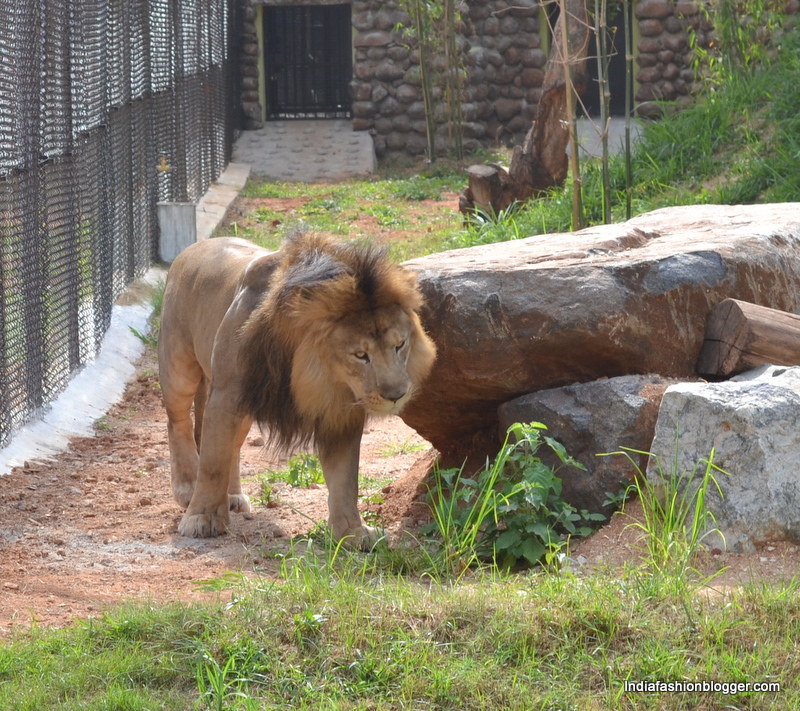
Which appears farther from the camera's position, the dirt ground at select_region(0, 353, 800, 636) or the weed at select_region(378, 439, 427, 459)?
the weed at select_region(378, 439, 427, 459)

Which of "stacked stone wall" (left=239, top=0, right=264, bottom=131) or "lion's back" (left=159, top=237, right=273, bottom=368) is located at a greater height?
"stacked stone wall" (left=239, top=0, right=264, bottom=131)

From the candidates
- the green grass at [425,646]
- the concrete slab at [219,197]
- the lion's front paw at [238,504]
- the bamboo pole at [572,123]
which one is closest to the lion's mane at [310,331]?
the green grass at [425,646]

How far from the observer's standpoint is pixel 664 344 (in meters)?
4.51

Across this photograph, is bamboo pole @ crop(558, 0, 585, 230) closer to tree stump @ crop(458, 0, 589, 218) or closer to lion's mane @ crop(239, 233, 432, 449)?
tree stump @ crop(458, 0, 589, 218)

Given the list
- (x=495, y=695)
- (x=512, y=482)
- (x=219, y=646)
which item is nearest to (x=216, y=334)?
(x=512, y=482)

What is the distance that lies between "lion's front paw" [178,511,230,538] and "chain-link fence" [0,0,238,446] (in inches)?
56.7

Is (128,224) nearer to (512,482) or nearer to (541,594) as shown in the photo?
(512,482)

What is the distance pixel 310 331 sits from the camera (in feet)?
13.1

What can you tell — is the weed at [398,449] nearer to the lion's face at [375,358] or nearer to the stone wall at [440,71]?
the lion's face at [375,358]

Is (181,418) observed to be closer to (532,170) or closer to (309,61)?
(532,170)

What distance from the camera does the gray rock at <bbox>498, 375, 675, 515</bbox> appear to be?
423cm

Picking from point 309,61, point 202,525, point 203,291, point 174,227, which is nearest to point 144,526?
point 202,525

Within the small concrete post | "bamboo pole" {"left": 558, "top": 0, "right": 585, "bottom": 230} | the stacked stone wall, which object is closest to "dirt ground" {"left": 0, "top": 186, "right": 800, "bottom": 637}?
"bamboo pole" {"left": 558, "top": 0, "right": 585, "bottom": 230}

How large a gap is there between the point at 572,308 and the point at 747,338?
0.71m
